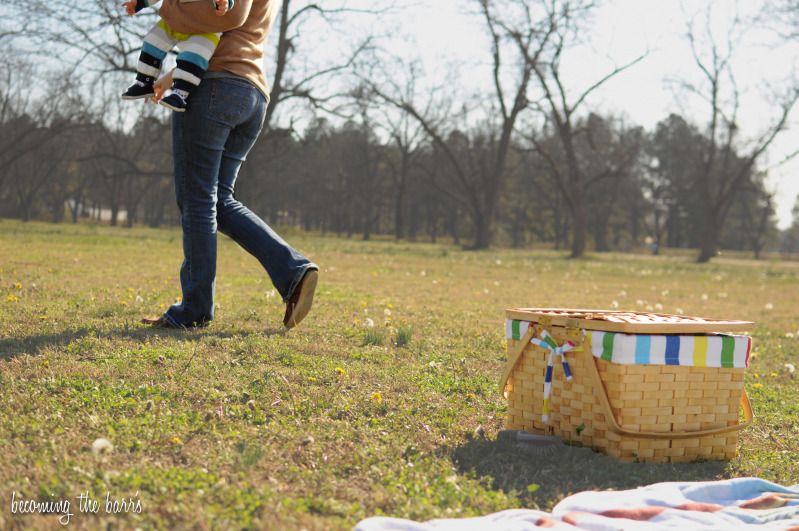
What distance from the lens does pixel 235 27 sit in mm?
4598

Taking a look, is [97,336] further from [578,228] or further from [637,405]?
[578,228]

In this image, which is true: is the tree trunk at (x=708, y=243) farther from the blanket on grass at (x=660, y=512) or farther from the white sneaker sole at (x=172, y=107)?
the blanket on grass at (x=660, y=512)

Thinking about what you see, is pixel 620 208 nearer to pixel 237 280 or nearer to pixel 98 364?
pixel 237 280

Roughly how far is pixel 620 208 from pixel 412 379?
2760 inches

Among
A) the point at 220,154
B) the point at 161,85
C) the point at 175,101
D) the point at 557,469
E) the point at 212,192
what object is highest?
the point at 161,85

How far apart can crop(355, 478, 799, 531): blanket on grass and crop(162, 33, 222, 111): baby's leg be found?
Answer: 10.2ft

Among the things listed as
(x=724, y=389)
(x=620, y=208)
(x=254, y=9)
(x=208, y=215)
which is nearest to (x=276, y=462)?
(x=724, y=389)

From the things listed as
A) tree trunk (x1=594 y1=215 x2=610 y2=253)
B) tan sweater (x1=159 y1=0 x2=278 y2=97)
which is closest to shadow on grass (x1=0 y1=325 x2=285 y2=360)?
tan sweater (x1=159 y1=0 x2=278 y2=97)

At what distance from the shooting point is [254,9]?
4.91 meters

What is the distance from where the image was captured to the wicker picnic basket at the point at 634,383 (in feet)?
10.00

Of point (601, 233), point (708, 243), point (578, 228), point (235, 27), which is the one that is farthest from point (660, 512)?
point (601, 233)

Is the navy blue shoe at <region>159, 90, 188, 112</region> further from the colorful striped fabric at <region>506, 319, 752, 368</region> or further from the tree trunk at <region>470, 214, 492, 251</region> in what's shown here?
the tree trunk at <region>470, 214, 492, 251</region>

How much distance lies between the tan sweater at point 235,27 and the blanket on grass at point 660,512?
10.9 feet

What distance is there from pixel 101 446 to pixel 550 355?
5.84 feet
